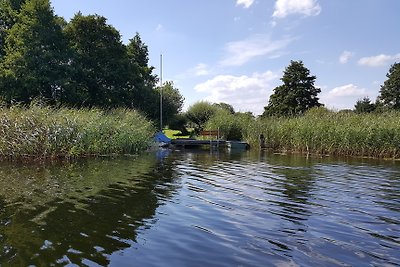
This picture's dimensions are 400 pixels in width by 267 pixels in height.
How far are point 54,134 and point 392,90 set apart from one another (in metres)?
53.0

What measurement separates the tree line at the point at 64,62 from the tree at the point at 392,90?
1423 inches

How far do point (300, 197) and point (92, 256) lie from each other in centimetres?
621

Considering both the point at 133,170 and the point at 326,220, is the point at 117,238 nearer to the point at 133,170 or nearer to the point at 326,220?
the point at 326,220

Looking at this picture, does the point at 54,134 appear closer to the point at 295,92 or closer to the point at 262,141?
the point at 262,141

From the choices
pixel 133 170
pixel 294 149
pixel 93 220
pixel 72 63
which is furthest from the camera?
pixel 72 63

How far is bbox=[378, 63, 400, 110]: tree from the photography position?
183 ft

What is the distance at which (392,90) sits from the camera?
185 ft

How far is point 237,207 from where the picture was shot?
8.77 m

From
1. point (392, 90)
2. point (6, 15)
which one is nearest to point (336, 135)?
point (6, 15)

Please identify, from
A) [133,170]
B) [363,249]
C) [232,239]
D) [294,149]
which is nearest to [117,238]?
[232,239]

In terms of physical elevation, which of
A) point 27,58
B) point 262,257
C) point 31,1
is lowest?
point 262,257

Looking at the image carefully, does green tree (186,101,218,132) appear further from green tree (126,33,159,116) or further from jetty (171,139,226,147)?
jetty (171,139,226,147)

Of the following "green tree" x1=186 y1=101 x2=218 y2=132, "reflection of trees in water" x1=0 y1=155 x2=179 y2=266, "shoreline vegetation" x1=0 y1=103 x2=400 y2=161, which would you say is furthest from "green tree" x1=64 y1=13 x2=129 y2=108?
"reflection of trees in water" x1=0 y1=155 x2=179 y2=266

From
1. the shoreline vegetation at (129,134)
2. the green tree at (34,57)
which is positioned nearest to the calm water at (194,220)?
the shoreline vegetation at (129,134)
